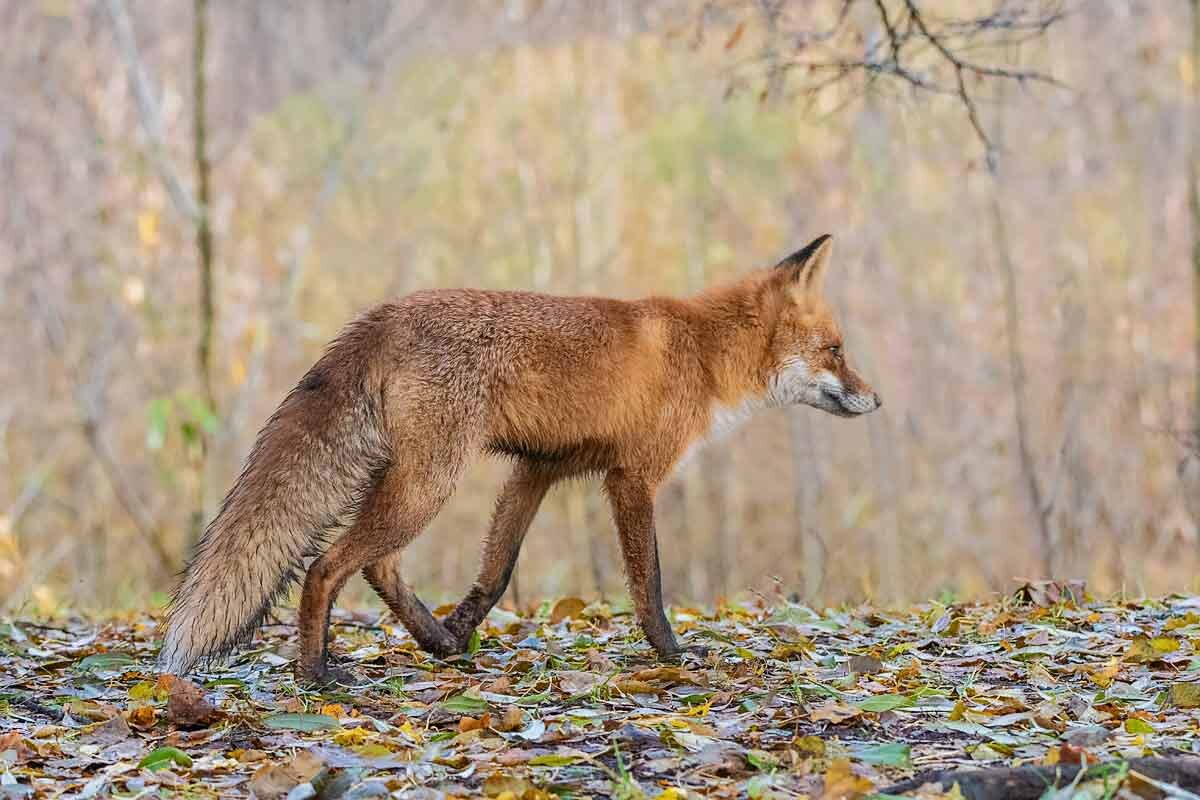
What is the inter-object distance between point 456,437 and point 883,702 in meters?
1.95

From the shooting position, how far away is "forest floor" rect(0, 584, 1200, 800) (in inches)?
154

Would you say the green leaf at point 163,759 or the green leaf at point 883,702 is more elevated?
the green leaf at point 163,759

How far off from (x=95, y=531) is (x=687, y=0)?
10918mm

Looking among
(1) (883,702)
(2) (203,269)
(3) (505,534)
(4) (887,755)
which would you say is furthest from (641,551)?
(2) (203,269)

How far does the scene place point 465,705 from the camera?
4758 mm

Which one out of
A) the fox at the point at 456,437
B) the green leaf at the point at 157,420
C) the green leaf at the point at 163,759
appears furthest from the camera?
the green leaf at the point at 157,420

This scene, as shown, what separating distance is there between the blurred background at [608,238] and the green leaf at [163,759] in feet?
30.1

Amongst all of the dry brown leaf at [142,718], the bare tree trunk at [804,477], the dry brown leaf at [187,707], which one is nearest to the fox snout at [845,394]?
the dry brown leaf at [187,707]

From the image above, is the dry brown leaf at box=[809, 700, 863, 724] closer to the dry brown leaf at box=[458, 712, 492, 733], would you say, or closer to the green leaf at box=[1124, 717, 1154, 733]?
the green leaf at box=[1124, 717, 1154, 733]

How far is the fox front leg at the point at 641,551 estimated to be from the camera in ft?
19.1

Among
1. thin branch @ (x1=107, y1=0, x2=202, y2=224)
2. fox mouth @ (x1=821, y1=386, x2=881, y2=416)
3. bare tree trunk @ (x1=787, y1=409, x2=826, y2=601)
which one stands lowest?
bare tree trunk @ (x1=787, y1=409, x2=826, y2=601)

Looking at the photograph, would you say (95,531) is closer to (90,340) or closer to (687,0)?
(90,340)

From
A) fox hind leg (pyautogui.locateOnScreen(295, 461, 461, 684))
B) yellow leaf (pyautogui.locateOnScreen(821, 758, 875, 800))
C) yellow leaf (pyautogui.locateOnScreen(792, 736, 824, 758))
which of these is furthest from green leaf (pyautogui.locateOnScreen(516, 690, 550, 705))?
yellow leaf (pyautogui.locateOnScreen(821, 758, 875, 800))

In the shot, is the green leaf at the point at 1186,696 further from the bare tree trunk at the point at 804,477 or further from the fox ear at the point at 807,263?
the bare tree trunk at the point at 804,477
